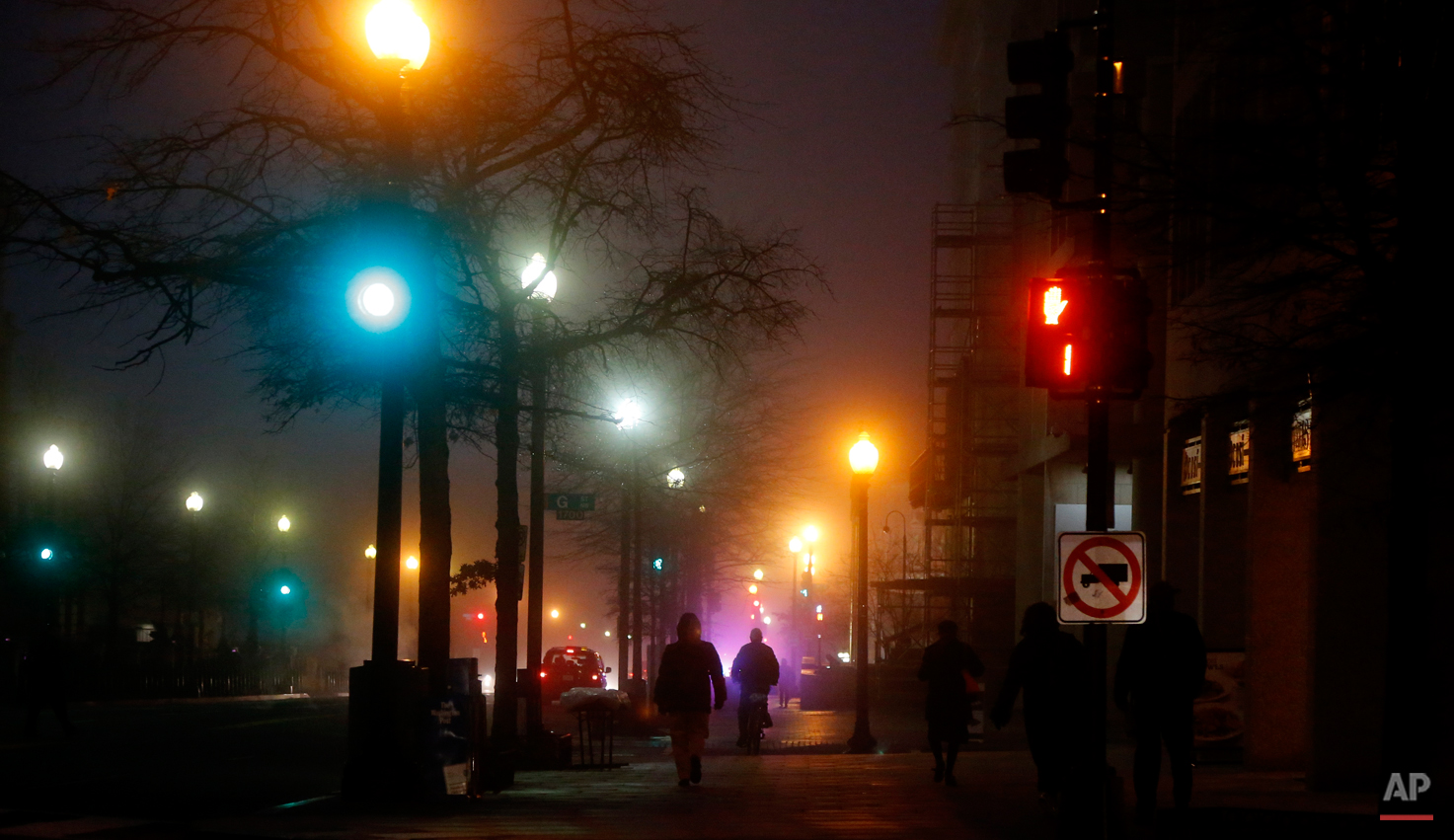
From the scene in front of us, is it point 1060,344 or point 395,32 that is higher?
point 395,32

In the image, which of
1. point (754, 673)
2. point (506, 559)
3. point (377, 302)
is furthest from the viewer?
point (754, 673)

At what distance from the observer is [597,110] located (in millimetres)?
17453

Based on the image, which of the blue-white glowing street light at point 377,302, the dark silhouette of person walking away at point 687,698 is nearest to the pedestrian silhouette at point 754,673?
the dark silhouette of person walking away at point 687,698

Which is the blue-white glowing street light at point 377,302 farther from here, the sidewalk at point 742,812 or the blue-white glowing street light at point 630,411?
the blue-white glowing street light at point 630,411

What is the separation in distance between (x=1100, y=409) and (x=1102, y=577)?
1.29 m

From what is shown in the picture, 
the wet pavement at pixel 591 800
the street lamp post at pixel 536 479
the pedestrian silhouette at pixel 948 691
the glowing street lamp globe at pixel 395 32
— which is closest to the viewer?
the wet pavement at pixel 591 800

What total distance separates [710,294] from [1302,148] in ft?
25.6

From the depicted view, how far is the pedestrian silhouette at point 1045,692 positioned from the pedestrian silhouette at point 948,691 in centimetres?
315

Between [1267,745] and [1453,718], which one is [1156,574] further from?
[1453,718]

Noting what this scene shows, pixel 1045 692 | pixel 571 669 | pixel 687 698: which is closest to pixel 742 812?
pixel 1045 692

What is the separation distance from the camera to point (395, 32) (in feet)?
44.8

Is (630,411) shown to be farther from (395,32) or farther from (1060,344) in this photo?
(1060,344)

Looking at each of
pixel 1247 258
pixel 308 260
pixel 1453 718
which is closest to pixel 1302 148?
pixel 1247 258

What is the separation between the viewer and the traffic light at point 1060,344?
10.8 m
